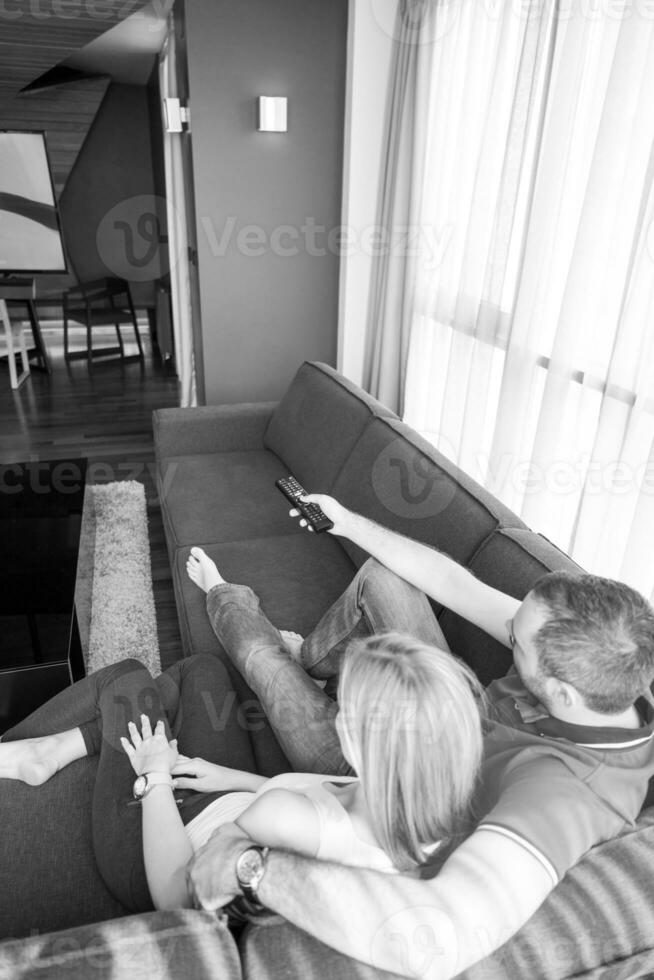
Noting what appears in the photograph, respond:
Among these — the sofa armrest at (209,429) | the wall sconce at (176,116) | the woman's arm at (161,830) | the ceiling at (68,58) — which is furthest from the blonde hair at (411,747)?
the ceiling at (68,58)

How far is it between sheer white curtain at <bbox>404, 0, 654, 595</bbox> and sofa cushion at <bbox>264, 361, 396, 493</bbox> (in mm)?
475

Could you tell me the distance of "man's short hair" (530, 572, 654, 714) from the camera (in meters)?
0.95

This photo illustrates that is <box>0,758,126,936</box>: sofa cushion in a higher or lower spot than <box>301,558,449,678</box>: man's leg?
lower

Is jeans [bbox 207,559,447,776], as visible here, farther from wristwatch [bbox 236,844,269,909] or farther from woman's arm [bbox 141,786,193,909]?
wristwatch [bbox 236,844,269,909]

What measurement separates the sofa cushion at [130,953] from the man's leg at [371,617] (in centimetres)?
77

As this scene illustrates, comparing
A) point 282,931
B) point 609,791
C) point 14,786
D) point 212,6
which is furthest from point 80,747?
point 212,6

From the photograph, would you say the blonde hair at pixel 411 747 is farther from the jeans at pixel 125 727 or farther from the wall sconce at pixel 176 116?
the wall sconce at pixel 176 116

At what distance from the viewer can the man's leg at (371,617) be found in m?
1.50

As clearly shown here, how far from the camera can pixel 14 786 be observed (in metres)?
1.34

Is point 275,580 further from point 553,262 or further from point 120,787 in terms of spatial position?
point 553,262

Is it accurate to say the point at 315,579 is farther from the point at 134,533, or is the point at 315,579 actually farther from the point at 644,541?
the point at 134,533

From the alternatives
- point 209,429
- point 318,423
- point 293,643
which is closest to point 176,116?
point 209,429

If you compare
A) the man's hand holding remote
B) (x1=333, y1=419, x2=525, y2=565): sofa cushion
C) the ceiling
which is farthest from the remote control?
the ceiling

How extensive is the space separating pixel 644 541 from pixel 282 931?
1379 millimetres
